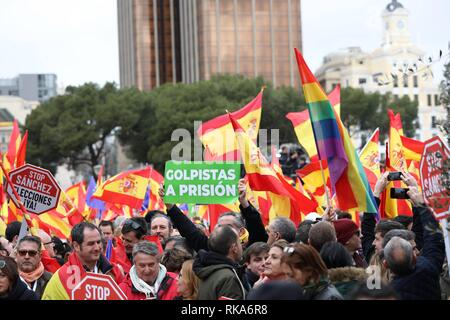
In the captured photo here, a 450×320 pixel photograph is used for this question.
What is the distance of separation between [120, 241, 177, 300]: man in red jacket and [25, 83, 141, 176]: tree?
167 feet

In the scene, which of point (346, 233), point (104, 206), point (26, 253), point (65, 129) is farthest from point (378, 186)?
point (65, 129)

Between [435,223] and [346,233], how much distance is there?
58.0 inches

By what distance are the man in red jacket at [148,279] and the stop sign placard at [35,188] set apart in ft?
9.62

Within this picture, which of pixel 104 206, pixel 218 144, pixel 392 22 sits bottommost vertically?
pixel 104 206

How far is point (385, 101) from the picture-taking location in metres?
66.1

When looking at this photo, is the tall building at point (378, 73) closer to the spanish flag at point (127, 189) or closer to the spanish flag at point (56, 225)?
the spanish flag at point (127, 189)

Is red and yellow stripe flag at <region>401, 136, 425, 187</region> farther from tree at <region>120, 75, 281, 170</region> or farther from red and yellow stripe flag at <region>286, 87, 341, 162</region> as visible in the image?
tree at <region>120, 75, 281, 170</region>

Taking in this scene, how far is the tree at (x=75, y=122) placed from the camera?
59.0 m

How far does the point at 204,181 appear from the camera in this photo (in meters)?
11.5

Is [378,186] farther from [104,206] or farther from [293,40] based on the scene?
[293,40]

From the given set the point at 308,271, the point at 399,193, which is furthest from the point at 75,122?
the point at 308,271

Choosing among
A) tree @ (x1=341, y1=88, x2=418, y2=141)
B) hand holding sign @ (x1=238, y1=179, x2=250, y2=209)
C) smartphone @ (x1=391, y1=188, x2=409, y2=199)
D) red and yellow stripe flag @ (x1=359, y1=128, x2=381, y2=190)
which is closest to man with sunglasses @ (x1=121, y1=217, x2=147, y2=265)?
hand holding sign @ (x1=238, y1=179, x2=250, y2=209)

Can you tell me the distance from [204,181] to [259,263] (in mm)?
3255
